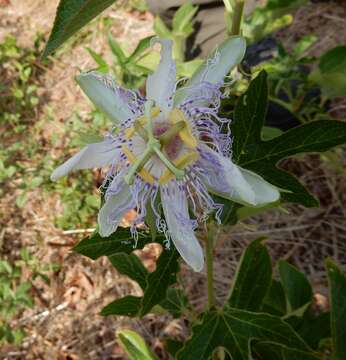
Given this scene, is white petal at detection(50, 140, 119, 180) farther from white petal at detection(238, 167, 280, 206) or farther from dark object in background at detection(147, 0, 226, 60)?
dark object in background at detection(147, 0, 226, 60)

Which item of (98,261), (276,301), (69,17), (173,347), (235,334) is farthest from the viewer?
(98,261)

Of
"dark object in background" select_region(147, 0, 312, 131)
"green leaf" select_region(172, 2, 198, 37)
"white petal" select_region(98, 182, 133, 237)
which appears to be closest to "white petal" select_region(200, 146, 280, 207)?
"white petal" select_region(98, 182, 133, 237)

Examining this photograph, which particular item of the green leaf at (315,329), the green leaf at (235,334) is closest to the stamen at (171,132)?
the green leaf at (235,334)

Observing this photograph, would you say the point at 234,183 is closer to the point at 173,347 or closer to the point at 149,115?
the point at 149,115

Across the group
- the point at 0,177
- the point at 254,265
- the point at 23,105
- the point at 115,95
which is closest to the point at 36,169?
the point at 0,177

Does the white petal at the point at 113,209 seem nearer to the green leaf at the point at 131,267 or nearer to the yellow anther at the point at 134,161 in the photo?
the yellow anther at the point at 134,161

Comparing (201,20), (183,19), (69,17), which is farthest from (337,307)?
(201,20)
